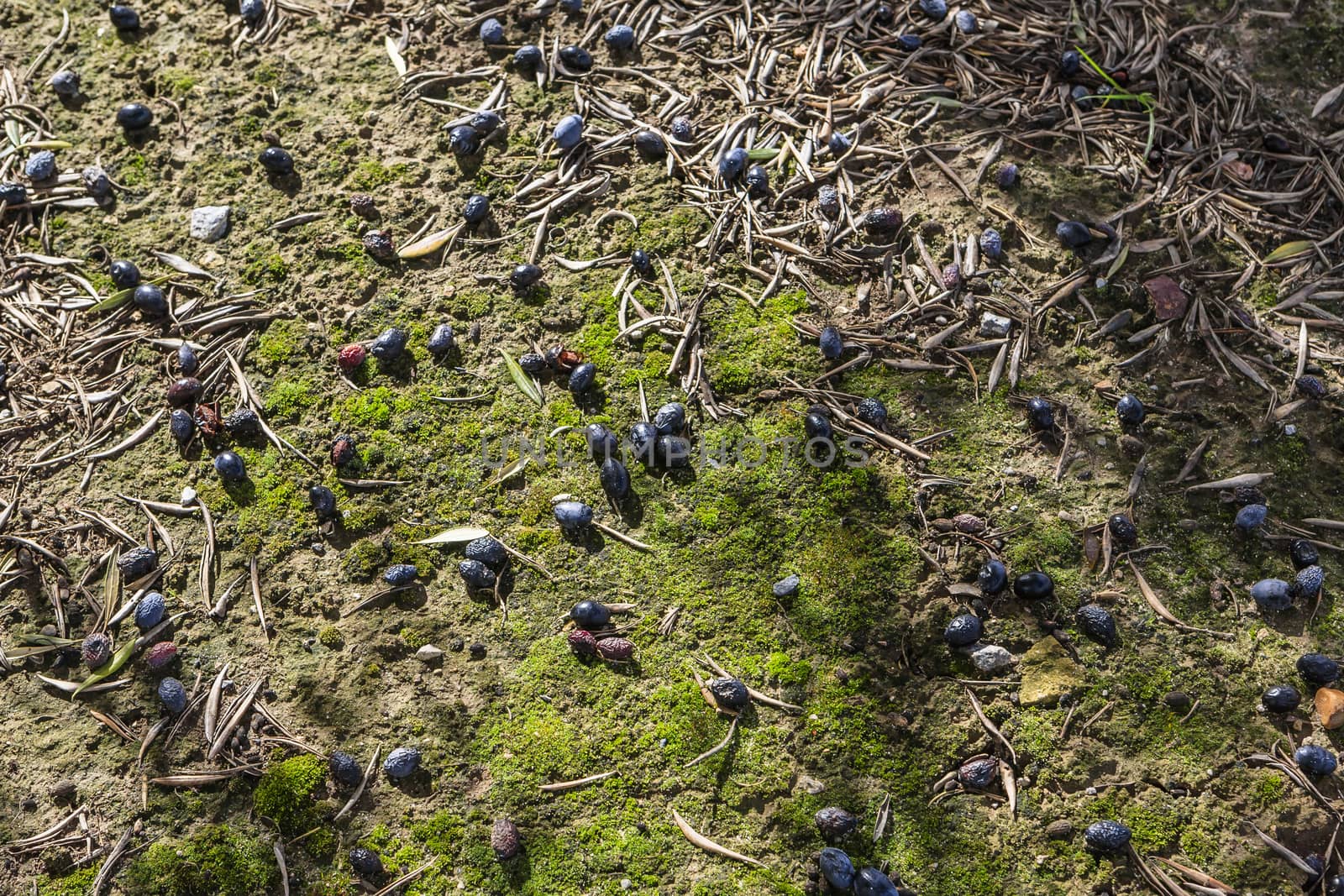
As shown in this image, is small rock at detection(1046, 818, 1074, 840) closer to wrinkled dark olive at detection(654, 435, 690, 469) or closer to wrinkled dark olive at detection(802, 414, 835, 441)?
wrinkled dark olive at detection(802, 414, 835, 441)

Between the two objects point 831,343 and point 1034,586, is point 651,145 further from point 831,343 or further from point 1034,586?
point 1034,586

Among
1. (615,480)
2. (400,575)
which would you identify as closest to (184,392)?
(400,575)

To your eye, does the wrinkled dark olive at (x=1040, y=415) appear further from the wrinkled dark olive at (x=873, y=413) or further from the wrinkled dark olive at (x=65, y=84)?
the wrinkled dark olive at (x=65, y=84)

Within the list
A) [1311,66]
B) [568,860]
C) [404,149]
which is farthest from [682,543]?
[1311,66]

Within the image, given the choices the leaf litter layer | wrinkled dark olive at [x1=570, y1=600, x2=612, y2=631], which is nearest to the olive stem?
the leaf litter layer

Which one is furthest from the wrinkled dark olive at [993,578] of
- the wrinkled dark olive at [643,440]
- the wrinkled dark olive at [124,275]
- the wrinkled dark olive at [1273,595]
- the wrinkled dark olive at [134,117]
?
the wrinkled dark olive at [134,117]
